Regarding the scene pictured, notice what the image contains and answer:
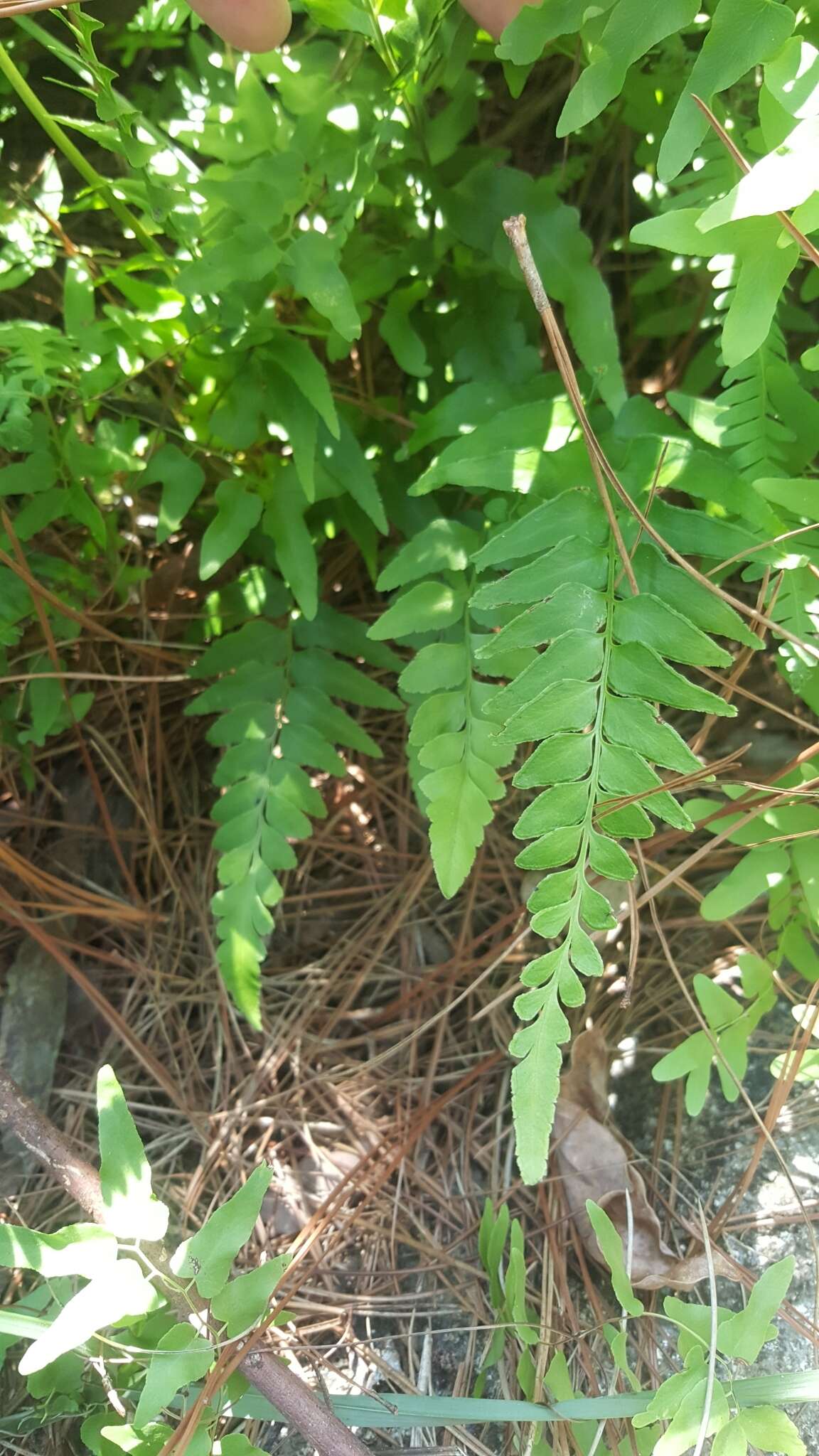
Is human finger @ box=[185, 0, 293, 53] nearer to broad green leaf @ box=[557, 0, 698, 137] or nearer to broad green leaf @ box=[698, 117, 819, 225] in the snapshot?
broad green leaf @ box=[557, 0, 698, 137]

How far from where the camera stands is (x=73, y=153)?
4.16ft

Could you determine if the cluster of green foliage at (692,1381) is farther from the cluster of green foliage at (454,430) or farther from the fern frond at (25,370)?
the fern frond at (25,370)

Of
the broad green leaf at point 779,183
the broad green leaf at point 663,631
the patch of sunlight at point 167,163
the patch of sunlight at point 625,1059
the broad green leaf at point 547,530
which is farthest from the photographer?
the patch of sunlight at point 625,1059

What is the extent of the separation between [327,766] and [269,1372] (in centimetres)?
78

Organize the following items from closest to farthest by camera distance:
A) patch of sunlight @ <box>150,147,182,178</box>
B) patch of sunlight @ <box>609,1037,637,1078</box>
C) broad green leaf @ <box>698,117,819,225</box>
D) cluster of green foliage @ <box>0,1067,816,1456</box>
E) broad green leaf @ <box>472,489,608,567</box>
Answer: broad green leaf @ <box>698,117,819,225</box>, cluster of green foliage @ <box>0,1067,816,1456</box>, broad green leaf @ <box>472,489,608,567</box>, patch of sunlight @ <box>150,147,182,178</box>, patch of sunlight @ <box>609,1037,637,1078</box>

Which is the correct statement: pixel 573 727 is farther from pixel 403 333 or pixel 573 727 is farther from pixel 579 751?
pixel 403 333

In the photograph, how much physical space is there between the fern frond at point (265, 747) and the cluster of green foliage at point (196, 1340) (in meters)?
0.39

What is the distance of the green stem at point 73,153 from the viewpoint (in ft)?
4.04

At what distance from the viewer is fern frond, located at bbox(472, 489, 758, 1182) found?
930mm

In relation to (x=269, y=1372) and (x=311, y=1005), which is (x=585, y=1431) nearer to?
(x=269, y=1372)

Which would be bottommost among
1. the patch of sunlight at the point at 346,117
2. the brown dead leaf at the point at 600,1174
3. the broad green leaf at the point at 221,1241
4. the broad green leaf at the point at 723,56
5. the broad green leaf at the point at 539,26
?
the brown dead leaf at the point at 600,1174

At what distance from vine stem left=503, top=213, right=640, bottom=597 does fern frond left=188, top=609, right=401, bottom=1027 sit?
49 centimetres

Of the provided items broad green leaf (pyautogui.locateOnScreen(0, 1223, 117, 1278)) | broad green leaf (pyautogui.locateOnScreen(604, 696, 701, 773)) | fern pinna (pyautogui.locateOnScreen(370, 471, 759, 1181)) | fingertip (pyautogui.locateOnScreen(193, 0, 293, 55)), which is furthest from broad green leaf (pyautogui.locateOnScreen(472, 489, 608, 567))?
broad green leaf (pyautogui.locateOnScreen(0, 1223, 117, 1278))

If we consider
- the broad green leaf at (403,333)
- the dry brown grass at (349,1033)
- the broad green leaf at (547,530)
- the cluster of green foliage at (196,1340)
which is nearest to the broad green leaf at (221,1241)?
the cluster of green foliage at (196,1340)
